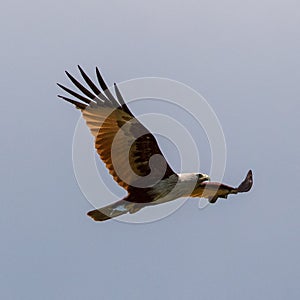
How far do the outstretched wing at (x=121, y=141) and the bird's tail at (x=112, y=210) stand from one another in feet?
1.15

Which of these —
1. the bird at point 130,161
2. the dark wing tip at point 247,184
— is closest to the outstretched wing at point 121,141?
the bird at point 130,161

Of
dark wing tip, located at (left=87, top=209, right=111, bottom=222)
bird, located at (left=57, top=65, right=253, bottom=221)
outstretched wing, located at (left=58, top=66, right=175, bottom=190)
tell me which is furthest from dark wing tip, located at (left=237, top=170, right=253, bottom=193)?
dark wing tip, located at (left=87, top=209, right=111, bottom=222)

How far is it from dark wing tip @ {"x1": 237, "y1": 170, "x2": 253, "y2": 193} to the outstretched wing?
138 centimetres

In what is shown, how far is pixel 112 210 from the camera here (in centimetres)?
1666

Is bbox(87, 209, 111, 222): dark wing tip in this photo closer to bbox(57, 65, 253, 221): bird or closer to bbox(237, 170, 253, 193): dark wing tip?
bbox(57, 65, 253, 221): bird

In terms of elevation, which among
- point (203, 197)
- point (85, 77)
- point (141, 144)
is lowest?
point (203, 197)

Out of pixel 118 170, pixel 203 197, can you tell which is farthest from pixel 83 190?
pixel 203 197

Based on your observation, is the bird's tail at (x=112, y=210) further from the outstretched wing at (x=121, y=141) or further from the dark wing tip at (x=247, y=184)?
the dark wing tip at (x=247, y=184)

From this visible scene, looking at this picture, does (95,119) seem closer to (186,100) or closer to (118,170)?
(118,170)

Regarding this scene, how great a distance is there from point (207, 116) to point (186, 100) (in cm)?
55

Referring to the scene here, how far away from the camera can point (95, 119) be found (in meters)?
17.0

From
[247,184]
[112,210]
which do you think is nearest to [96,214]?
[112,210]

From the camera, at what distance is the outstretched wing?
1658 centimetres

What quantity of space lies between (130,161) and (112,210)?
1.01 meters
